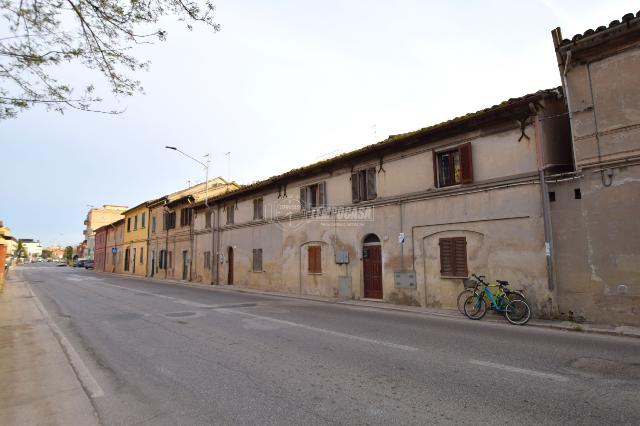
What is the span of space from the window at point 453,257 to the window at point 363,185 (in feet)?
12.7

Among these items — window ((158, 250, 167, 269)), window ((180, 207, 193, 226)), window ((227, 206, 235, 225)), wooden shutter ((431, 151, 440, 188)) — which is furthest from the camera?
window ((158, 250, 167, 269))

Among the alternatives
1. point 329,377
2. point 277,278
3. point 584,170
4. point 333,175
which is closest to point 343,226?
point 333,175

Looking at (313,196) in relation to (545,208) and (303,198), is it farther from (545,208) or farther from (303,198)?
(545,208)

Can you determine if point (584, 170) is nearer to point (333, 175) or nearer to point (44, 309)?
point (333, 175)

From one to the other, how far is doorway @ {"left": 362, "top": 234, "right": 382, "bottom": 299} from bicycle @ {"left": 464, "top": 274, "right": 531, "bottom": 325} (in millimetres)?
4624

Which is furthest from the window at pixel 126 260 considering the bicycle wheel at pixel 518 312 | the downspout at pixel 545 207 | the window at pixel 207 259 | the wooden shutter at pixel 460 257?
the downspout at pixel 545 207

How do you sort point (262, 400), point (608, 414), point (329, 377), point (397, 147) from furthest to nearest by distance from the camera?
1. point (397, 147)
2. point (329, 377)
3. point (262, 400)
4. point (608, 414)

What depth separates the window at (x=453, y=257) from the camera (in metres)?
12.4

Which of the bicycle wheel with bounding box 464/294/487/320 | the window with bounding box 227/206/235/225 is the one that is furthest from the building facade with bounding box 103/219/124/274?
the bicycle wheel with bounding box 464/294/487/320

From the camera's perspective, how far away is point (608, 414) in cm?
397

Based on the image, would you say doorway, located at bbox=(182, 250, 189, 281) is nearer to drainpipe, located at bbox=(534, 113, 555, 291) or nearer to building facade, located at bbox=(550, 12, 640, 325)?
drainpipe, located at bbox=(534, 113, 555, 291)

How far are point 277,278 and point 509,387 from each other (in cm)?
1691

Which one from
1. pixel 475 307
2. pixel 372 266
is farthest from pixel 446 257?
pixel 372 266

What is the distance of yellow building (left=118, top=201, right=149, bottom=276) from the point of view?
39.8 m
